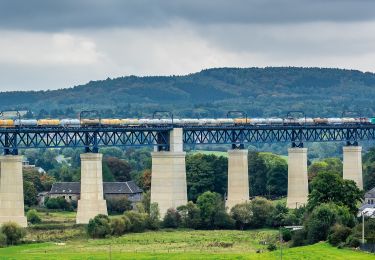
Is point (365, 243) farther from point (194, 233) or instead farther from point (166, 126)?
point (166, 126)

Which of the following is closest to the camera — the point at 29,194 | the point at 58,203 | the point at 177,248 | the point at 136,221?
the point at 177,248

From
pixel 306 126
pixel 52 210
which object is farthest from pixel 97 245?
pixel 306 126

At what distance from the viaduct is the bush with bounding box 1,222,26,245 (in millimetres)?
9982

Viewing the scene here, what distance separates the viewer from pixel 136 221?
503 feet

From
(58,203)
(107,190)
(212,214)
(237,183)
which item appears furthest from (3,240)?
(107,190)

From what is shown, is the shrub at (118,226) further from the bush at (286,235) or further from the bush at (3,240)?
the bush at (286,235)

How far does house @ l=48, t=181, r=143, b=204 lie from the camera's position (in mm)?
193500

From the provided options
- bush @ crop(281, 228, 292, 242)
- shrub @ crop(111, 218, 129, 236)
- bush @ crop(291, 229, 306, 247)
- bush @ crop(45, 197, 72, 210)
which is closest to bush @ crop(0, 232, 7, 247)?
shrub @ crop(111, 218, 129, 236)

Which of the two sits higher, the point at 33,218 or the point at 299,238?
the point at 33,218

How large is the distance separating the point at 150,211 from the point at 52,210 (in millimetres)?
27729

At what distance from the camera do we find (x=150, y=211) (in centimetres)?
16350

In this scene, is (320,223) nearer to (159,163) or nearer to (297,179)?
(159,163)

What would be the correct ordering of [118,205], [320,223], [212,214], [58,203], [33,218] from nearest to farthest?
[320,223]
[212,214]
[33,218]
[118,205]
[58,203]

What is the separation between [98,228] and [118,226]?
153 inches
